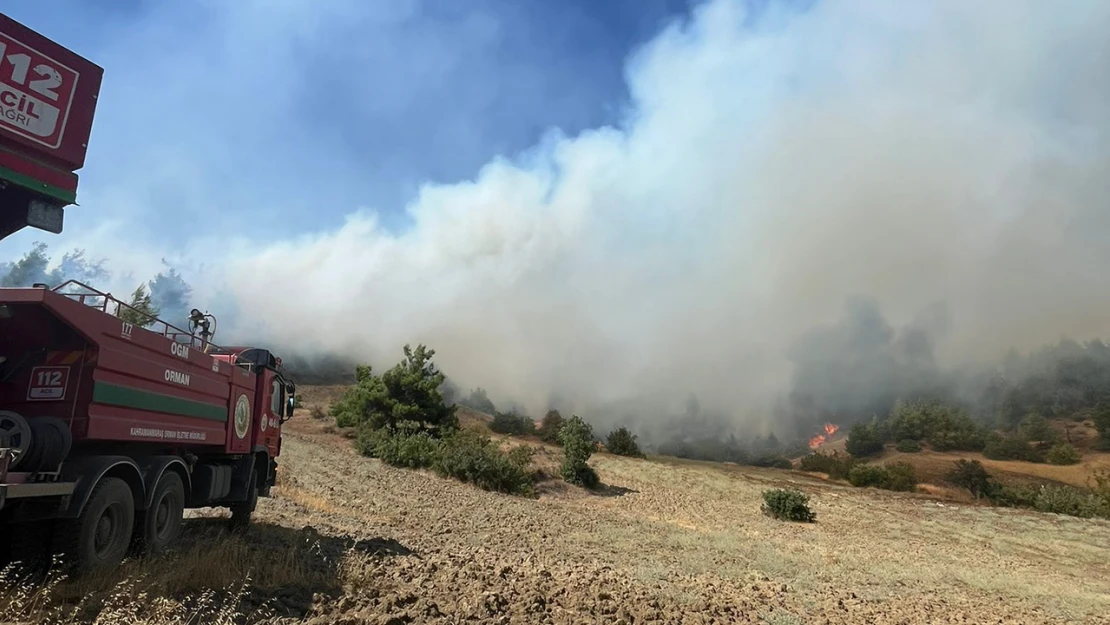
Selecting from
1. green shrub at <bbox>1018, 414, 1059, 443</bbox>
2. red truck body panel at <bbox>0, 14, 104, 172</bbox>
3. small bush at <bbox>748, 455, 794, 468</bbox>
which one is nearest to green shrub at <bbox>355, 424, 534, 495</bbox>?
red truck body panel at <bbox>0, 14, 104, 172</bbox>

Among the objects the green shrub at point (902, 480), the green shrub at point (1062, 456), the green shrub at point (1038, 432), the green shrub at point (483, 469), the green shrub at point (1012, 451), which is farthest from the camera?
the green shrub at point (1038, 432)

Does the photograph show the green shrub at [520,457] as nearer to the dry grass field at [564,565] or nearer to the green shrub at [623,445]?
the dry grass field at [564,565]

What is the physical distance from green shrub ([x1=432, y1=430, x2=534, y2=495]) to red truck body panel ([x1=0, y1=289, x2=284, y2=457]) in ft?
70.8

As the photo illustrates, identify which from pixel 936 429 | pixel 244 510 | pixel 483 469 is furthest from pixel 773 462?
pixel 244 510

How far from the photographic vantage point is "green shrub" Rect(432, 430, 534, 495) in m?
29.2

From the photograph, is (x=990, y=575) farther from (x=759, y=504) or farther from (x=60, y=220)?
(x=60, y=220)

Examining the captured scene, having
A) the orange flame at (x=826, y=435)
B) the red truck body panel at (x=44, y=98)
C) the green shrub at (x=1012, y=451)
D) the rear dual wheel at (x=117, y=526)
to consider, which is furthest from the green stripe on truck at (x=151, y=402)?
the orange flame at (x=826, y=435)

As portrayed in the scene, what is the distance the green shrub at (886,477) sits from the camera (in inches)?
1742

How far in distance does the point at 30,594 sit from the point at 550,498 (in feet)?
85.9

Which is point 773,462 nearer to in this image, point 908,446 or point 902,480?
point 908,446

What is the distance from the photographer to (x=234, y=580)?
21.9 feet

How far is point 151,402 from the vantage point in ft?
24.3

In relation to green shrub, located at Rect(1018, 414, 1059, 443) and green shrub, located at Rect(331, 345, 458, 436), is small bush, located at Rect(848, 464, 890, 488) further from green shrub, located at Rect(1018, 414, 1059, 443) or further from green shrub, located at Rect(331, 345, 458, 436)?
green shrub, located at Rect(1018, 414, 1059, 443)

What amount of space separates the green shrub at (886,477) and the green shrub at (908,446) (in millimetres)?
24443
